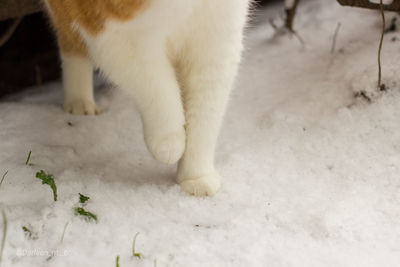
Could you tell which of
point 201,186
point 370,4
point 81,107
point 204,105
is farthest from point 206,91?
point 370,4

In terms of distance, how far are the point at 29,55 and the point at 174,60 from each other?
1.85 m

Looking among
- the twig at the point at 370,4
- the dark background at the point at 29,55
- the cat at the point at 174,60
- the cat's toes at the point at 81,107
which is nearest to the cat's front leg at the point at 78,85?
the cat's toes at the point at 81,107

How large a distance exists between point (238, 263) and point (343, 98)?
43.8 inches

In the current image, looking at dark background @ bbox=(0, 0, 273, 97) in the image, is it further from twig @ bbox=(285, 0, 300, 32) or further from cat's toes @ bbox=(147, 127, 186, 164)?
cat's toes @ bbox=(147, 127, 186, 164)

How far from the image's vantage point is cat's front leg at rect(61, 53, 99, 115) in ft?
7.06

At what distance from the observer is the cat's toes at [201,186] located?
1592 millimetres

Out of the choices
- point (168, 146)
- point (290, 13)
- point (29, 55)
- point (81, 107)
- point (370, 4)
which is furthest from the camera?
point (29, 55)

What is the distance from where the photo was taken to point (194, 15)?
4.46 ft

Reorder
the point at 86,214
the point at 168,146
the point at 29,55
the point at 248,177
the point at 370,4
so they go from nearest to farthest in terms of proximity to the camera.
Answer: the point at 86,214
the point at 168,146
the point at 248,177
the point at 370,4
the point at 29,55

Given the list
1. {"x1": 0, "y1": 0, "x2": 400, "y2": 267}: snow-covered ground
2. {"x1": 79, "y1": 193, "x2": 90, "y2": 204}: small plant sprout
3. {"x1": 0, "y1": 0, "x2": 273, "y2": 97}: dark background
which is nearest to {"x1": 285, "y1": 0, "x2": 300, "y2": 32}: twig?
{"x1": 0, "y1": 0, "x2": 400, "y2": 267}: snow-covered ground

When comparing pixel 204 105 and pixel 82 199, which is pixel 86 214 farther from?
pixel 204 105

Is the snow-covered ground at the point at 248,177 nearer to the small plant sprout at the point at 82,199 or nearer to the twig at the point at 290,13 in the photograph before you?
the small plant sprout at the point at 82,199

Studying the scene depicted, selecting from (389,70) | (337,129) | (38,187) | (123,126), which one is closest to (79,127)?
(123,126)

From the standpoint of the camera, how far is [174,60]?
1.50m
